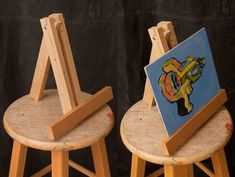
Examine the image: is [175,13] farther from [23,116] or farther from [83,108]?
[23,116]

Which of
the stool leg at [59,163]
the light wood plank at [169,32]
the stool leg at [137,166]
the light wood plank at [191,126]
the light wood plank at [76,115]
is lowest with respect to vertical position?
the stool leg at [137,166]

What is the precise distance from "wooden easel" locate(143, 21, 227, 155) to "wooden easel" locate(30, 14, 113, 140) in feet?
0.67

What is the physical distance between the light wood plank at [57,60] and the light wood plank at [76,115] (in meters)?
0.03

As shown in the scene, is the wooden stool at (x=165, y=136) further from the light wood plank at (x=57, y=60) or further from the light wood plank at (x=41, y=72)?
the light wood plank at (x=41, y=72)

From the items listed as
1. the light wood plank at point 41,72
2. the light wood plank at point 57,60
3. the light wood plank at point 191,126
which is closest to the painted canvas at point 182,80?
the light wood plank at point 191,126

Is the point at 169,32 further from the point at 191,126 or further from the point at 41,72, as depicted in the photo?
the point at 41,72

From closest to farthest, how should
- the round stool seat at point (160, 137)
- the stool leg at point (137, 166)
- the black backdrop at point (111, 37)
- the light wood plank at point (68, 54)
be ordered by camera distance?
the round stool seat at point (160, 137) < the light wood plank at point (68, 54) < the stool leg at point (137, 166) < the black backdrop at point (111, 37)

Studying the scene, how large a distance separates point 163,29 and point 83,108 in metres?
0.31

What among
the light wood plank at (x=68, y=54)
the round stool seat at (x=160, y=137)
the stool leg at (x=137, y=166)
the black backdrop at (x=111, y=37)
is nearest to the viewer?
the round stool seat at (x=160, y=137)

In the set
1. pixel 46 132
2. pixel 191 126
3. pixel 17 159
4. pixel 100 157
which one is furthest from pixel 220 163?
pixel 17 159

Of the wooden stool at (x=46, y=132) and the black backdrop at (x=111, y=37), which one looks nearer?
the wooden stool at (x=46, y=132)

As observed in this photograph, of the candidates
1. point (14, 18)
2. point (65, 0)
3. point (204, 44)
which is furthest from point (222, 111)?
point (14, 18)

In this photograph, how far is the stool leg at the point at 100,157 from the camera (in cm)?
127

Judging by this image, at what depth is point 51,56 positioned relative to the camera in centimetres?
116
